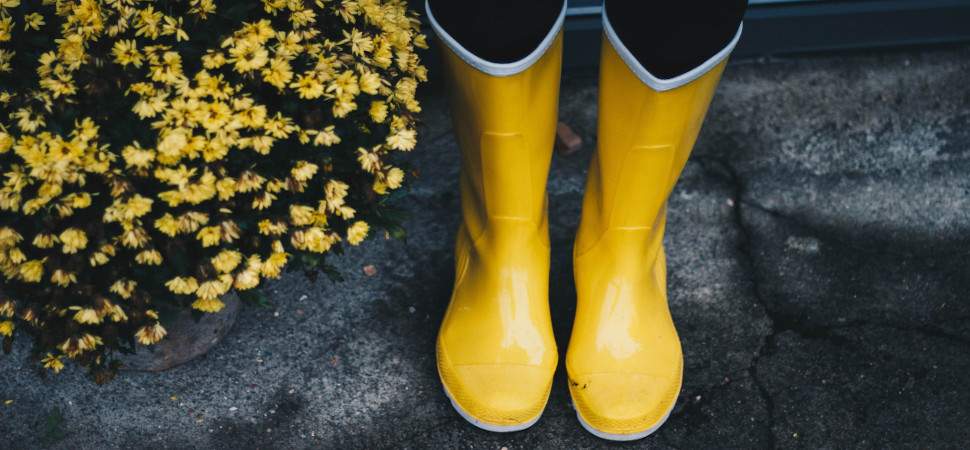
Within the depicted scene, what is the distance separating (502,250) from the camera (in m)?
1.35

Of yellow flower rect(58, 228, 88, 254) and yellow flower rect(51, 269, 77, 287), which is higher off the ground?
yellow flower rect(58, 228, 88, 254)

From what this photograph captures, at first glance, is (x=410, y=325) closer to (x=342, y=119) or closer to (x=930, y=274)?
(x=342, y=119)

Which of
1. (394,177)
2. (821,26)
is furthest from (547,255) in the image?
(821,26)

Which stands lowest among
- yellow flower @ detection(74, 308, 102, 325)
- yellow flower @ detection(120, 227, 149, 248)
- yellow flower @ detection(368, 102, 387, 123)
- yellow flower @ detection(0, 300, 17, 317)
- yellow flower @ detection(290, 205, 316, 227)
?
yellow flower @ detection(0, 300, 17, 317)

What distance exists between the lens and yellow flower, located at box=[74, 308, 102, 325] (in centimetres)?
96

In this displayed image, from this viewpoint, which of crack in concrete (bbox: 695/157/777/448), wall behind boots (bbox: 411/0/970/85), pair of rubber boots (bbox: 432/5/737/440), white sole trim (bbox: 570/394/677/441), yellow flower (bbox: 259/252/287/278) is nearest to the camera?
yellow flower (bbox: 259/252/287/278)

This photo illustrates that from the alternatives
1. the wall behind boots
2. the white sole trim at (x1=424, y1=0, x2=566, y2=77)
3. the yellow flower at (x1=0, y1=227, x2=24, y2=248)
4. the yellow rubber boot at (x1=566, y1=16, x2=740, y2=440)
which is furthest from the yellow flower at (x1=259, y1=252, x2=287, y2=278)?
the wall behind boots

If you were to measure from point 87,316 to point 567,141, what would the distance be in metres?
1.34

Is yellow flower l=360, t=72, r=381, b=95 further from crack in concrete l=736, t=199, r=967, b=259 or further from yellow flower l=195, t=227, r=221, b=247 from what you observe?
crack in concrete l=736, t=199, r=967, b=259

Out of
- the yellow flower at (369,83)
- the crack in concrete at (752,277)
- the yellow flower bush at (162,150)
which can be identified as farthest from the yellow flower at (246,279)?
the crack in concrete at (752,277)

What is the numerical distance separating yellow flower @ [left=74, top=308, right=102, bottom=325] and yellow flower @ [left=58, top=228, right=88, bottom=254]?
10 centimetres

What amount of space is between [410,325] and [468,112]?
591 mm

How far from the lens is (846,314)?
1.61 meters

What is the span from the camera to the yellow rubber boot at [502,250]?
117 centimetres
